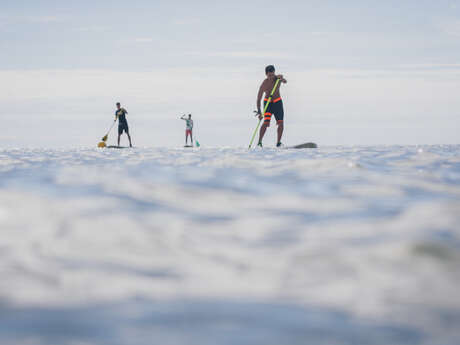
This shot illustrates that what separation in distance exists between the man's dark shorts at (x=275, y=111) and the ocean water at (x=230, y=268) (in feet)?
29.6

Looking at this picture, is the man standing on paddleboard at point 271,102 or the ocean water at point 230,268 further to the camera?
the man standing on paddleboard at point 271,102

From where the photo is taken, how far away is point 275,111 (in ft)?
39.5

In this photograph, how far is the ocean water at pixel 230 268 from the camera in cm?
115

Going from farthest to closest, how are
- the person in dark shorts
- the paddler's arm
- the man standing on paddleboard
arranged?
the person in dark shorts
the man standing on paddleboard
the paddler's arm

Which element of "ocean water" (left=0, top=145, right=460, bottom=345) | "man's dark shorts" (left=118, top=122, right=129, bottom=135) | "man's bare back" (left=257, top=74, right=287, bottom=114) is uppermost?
"man's bare back" (left=257, top=74, right=287, bottom=114)

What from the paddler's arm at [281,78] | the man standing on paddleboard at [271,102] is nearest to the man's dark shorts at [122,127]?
the man standing on paddleboard at [271,102]

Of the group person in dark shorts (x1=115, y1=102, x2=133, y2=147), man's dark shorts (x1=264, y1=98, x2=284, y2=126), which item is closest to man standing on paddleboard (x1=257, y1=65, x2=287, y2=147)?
man's dark shorts (x1=264, y1=98, x2=284, y2=126)

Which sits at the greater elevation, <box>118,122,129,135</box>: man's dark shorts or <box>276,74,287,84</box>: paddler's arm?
<box>276,74,287,84</box>: paddler's arm

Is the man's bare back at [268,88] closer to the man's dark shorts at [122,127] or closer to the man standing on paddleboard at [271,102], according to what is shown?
the man standing on paddleboard at [271,102]

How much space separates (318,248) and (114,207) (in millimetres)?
1255

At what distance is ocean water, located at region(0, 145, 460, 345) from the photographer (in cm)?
115

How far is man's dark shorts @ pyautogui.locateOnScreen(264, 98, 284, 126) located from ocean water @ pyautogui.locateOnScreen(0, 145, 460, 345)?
9.02m

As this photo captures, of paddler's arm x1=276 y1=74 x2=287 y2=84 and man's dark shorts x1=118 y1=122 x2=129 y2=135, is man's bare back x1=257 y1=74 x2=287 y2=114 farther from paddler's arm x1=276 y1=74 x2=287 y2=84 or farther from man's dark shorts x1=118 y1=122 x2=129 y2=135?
man's dark shorts x1=118 y1=122 x2=129 y2=135

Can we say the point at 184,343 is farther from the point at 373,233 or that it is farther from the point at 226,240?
the point at 373,233
